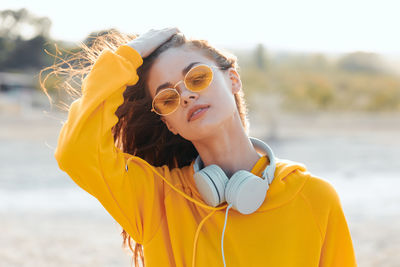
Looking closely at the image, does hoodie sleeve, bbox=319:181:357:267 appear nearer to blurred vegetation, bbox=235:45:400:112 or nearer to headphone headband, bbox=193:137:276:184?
headphone headband, bbox=193:137:276:184

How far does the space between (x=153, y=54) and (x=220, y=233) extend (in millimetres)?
850

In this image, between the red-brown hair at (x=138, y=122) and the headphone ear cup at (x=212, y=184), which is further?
the red-brown hair at (x=138, y=122)

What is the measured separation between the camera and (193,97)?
1971mm

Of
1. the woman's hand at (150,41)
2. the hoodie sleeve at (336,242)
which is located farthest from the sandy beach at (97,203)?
the hoodie sleeve at (336,242)

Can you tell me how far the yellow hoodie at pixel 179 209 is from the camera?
6.16ft

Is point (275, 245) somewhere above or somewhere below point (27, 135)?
above

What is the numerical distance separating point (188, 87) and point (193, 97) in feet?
0.16

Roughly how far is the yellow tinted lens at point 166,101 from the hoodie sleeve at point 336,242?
0.77 metres

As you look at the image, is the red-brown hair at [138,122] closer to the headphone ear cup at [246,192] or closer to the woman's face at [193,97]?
the woman's face at [193,97]

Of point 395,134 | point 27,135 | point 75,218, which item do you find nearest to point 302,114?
point 395,134

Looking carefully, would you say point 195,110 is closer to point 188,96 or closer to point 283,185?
point 188,96

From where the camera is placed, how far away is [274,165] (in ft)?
6.67

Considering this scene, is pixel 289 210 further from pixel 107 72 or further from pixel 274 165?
pixel 107 72

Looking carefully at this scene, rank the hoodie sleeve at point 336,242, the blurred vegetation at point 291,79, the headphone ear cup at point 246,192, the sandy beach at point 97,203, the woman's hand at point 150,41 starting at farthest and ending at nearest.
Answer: the blurred vegetation at point 291,79
the sandy beach at point 97,203
the woman's hand at point 150,41
the hoodie sleeve at point 336,242
the headphone ear cup at point 246,192
